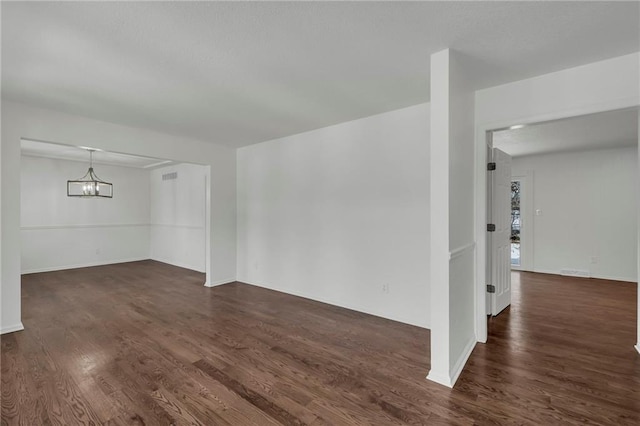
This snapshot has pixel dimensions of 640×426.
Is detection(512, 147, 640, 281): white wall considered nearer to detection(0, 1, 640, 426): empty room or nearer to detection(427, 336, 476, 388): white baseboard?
detection(0, 1, 640, 426): empty room

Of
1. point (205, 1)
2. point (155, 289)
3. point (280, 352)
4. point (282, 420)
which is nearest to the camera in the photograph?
point (205, 1)

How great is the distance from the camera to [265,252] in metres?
5.18

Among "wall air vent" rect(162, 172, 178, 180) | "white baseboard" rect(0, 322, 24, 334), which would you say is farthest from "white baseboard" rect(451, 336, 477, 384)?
"wall air vent" rect(162, 172, 178, 180)

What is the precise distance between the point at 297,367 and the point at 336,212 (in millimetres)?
2171

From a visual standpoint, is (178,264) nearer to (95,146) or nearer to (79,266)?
(79,266)

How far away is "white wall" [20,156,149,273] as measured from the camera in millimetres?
6281

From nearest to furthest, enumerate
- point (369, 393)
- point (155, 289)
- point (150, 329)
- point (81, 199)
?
1. point (369, 393)
2. point (150, 329)
3. point (155, 289)
4. point (81, 199)

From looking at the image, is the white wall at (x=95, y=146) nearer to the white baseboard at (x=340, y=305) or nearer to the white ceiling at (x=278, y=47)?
the white ceiling at (x=278, y=47)

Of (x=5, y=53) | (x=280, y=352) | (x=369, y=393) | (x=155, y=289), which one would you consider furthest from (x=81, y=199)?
(x=369, y=393)

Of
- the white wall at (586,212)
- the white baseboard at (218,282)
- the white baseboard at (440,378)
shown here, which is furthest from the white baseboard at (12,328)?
the white wall at (586,212)

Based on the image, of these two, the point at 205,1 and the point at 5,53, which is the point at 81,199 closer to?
the point at 5,53

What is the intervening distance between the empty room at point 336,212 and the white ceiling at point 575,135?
66 mm

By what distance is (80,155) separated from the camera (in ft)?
20.6

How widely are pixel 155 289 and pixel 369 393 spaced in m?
4.31
